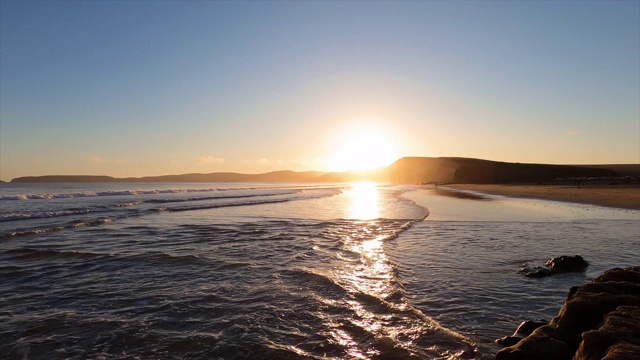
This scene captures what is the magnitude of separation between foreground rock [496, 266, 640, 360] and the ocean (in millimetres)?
896

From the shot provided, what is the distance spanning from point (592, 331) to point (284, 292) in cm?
652

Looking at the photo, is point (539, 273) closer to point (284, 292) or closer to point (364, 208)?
point (284, 292)

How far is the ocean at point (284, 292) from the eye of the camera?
649 cm

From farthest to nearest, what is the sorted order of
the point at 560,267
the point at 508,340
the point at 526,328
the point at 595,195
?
the point at 595,195 < the point at 560,267 < the point at 526,328 < the point at 508,340

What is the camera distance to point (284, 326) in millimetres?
7301

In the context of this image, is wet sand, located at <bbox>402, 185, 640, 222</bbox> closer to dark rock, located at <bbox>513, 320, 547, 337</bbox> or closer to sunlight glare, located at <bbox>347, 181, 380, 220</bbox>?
sunlight glare, located at <bbox>347, 181, 380, 220</bbox>

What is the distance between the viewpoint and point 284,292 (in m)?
9.55

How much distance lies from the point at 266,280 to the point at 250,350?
4.43 meters

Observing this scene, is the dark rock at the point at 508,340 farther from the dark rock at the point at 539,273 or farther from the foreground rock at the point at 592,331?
the dark rock at the point at 539,273

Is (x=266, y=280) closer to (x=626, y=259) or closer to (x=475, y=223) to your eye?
(x=626, y=259)

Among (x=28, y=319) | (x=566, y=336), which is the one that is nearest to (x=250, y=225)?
(x=28, y=319)

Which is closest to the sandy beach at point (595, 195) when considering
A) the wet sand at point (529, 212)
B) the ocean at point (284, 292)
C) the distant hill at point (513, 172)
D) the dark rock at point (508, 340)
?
the wet sand at point (529, 212)

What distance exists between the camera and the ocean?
6.49 metres

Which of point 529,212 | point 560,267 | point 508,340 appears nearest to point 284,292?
point 508,340
